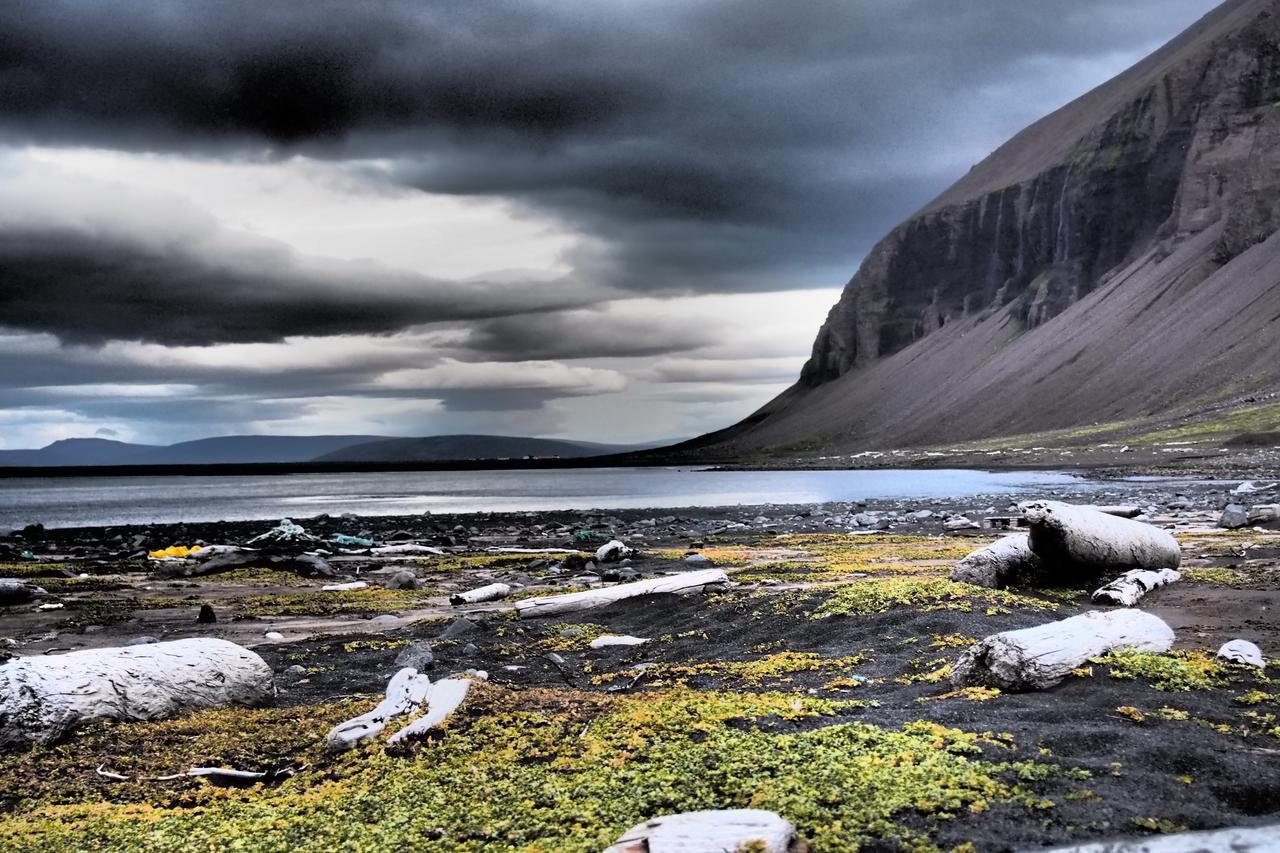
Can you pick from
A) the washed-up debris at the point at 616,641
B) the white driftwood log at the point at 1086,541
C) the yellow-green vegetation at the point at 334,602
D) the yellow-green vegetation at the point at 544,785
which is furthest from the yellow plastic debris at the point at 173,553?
the white driftwood log at the point at 1086,541

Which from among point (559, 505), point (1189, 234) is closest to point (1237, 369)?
point (1189, 234)

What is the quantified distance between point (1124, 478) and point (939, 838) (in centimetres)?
8073

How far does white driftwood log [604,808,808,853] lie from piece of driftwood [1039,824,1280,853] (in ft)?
4.84

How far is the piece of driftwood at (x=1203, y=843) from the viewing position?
188 inches

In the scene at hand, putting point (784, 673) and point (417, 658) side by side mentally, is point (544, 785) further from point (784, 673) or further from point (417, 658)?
point (417, 658)

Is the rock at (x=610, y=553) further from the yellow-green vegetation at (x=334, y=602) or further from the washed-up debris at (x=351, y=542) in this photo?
the washed-up debris at (x=351, y=542)

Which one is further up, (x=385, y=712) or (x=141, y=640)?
(x=385, y=712)

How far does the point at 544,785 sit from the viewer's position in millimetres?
6691

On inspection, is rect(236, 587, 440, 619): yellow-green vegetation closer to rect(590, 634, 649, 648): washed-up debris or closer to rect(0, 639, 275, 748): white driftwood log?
rect(590, 634, 649, 648): washed-up debris

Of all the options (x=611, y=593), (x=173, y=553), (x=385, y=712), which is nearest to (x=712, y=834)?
(x=385, y=712)

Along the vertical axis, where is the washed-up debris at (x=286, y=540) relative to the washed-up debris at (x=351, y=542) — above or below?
above

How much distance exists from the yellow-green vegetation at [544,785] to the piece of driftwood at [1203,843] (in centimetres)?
69

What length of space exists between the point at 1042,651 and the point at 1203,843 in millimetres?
3775

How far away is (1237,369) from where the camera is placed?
129750 millimetres
